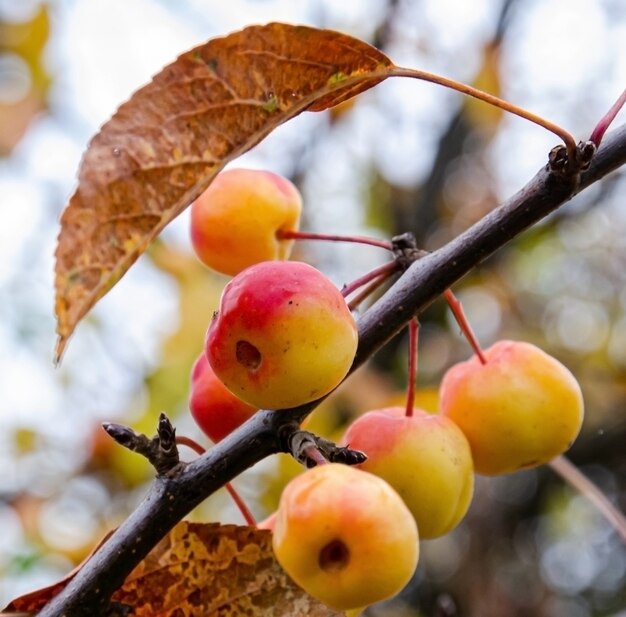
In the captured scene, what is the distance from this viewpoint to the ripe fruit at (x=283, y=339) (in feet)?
1.99

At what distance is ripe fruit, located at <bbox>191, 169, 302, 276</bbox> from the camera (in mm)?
838

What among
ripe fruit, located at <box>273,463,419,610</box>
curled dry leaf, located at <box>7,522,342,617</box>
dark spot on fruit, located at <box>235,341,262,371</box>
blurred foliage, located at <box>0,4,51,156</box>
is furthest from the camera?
blurred foliage, located at <box>0,4,51,156</box>

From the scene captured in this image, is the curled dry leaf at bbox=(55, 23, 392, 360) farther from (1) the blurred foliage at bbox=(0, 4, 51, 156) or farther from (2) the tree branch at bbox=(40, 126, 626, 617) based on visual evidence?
(1) the blurred foliage at bbox=(0, 4, 51, 156)

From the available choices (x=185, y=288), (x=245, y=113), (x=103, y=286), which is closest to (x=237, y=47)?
(x=245, y=113)

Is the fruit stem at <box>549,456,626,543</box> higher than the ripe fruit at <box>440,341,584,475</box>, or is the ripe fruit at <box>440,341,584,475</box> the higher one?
the ripe fruit at <box>440,341,584,475</box>

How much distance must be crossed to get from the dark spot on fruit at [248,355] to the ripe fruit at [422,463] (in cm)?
17

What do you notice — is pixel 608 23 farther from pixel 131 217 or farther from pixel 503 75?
pixel 131 217

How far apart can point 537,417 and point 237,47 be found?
Result: 16.5 inches

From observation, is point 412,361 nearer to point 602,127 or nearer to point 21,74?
point 602,127

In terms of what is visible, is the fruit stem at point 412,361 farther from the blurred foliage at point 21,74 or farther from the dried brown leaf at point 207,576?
the blurred foliage at point 21,74

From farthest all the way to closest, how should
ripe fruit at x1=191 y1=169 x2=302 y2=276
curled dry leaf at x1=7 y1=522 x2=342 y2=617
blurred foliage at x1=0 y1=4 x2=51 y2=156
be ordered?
blurred foliage at x1=0 y1=4 x2=51 y2=156, ripe fruit at x1=191 y1=169 x2=302 y2=276, curled dry leaf at x1=7 y1=522 x2=342 y2=617

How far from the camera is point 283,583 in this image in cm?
72

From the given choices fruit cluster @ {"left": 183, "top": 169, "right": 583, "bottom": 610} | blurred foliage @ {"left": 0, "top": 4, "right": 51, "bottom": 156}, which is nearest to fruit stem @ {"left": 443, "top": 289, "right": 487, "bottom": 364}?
fruit cluster @ {"left": 183, "top": 169, "right": 583, "bottom": 610}

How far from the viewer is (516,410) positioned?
808 millimetres
